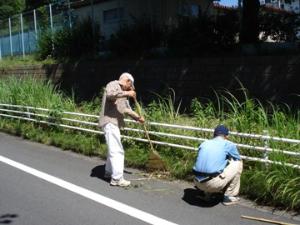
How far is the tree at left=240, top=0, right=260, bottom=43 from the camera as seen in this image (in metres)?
15.4

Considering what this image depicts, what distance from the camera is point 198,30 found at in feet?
52.5

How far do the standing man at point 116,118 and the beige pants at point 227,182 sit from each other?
5.41ft

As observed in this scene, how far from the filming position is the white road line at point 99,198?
642cm

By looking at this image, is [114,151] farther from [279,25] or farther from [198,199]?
[279,25]

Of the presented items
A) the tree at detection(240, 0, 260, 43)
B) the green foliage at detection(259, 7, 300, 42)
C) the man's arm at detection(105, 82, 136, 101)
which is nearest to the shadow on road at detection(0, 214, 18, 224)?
the man's arm at detection(105, 82, 136, 101)

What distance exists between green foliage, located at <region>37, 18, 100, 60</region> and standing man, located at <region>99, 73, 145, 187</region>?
41.7ft

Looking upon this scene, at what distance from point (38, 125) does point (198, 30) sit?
5819 millimetres

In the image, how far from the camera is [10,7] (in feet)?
170

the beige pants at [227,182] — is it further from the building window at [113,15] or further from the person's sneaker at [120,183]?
the building window at [113,15]

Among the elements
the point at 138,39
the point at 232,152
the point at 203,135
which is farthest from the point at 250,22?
the point at 232,152

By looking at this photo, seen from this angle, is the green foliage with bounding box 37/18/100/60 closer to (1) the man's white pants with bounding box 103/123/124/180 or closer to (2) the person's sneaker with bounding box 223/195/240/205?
(1) the man's white pants with bounding box 103/123/124/180

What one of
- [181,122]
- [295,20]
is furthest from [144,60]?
[181,122]

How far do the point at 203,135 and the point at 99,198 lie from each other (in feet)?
7.93

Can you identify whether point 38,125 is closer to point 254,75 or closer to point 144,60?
point 144,60
